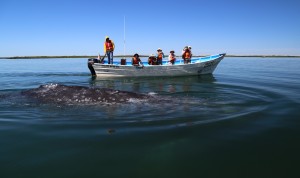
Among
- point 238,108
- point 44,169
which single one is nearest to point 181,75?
point 238,108

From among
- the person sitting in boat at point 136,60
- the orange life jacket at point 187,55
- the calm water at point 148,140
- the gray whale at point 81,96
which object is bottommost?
the calm water at point 148,140

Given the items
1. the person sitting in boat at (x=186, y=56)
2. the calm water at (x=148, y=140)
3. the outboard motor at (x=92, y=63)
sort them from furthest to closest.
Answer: the person sitting in boat at (x=186, y=56) → the outboard motor at (x=92, y=63) → the calm water at (x=148, y=140)

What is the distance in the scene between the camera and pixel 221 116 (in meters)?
8.47

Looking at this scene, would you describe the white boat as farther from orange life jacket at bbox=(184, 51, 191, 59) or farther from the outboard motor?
orange life jacket at bbox=(184, 51, 191, 59)

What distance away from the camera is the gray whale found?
10234 millimetres

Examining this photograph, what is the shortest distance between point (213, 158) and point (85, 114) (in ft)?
15.6

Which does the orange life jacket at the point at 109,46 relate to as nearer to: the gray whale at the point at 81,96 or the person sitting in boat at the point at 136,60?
the person sitting in boat at the point at 136,60

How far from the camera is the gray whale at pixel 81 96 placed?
403 inches

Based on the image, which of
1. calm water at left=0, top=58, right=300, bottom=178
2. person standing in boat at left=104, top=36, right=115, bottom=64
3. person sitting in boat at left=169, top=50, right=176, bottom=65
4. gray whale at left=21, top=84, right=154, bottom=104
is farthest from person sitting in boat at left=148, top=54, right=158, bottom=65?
calm water at left=0, top=58, right=300, bottom=178

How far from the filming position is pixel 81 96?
34.0 ft

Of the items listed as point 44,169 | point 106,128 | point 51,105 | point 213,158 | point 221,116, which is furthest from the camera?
point 51,105

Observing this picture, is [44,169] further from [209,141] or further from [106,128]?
[209,141]

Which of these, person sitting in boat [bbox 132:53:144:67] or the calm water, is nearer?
the calm water

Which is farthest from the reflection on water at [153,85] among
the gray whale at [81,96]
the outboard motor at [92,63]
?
the gray whale at [81,96]
